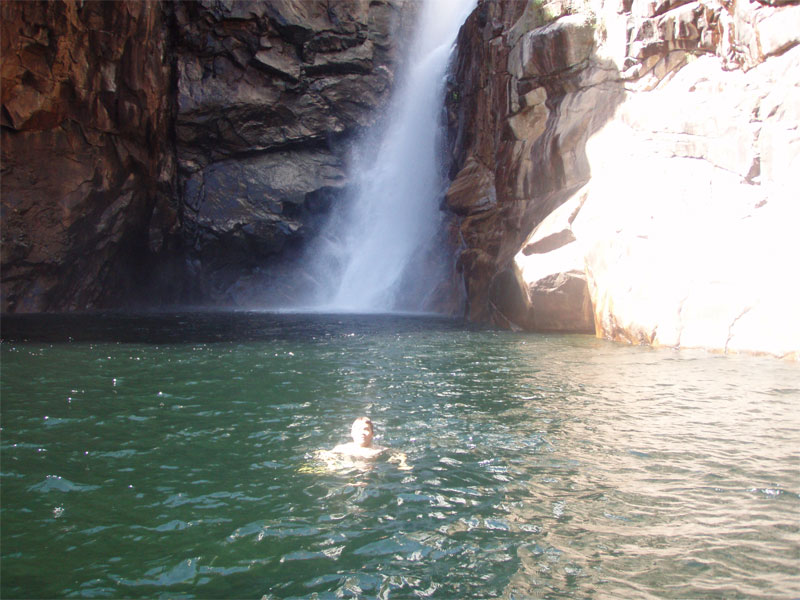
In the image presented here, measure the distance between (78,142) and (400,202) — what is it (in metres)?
16.0

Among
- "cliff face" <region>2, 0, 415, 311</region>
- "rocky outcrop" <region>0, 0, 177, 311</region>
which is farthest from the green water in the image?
"cliff face" <region>2, 0, 415, 311</region>

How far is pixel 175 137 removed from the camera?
32.9 metres

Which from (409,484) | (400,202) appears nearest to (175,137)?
(400,202)

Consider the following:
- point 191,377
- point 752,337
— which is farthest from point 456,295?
point 191,377

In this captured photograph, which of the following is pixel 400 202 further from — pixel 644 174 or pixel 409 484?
pixel 409 484

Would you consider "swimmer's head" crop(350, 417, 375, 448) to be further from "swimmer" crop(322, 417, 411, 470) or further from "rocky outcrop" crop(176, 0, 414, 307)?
"rocky outcrop" crop(176, 0, 414, 307)

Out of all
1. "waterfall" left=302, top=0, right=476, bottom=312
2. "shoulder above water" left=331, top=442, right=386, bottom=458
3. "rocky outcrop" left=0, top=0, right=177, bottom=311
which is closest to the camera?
"shoulder above water" left=331, top=442, right=386, bottom=458

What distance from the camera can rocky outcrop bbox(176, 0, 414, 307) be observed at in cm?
3206

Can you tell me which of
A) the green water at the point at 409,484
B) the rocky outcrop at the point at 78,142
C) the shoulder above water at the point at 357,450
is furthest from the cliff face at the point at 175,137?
the shoulder above water at the point at 357,450

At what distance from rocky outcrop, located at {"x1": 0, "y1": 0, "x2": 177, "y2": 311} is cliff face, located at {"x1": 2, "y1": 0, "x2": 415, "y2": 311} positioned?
5cm

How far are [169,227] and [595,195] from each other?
929 inches

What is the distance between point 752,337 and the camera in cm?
1314

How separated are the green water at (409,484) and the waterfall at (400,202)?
21096 mm

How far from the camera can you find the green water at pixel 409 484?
424 centimetres
